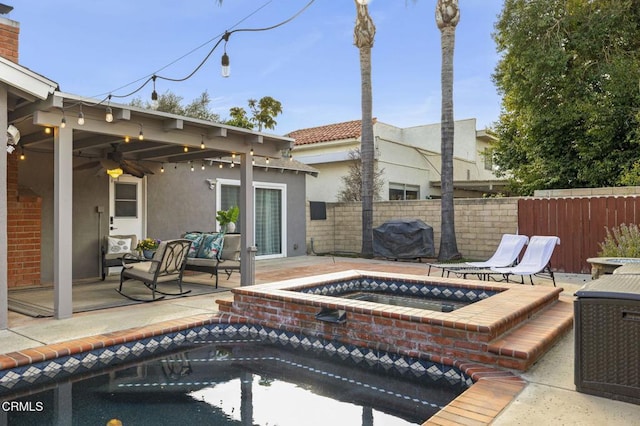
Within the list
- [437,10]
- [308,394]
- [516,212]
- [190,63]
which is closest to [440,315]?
[308,394]

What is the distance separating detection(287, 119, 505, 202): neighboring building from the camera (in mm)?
18078

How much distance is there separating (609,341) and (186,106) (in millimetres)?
23246

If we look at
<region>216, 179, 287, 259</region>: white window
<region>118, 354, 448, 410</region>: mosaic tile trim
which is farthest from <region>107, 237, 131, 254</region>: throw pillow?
<region>118, 354, 448, 410</region>: mosaic tile trim

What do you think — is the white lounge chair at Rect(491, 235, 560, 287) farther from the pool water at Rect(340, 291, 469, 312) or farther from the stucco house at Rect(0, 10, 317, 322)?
the stucco house at Rect(0, 10, 317, 322)

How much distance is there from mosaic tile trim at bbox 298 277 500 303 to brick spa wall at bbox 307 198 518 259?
20.5 ft

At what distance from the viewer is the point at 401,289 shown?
7332 millimetres

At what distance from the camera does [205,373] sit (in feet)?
14.4

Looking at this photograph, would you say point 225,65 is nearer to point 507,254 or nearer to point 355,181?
point 507,254

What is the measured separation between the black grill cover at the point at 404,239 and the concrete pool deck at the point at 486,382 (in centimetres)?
424

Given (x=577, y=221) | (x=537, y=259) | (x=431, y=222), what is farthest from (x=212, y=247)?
(x=577, y=221)

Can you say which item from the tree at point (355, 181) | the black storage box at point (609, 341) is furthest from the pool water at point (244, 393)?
the tree at point (355, 181)

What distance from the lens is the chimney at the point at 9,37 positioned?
8188mm

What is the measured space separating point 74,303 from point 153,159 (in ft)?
15.5

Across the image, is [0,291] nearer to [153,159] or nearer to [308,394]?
[308,394]
